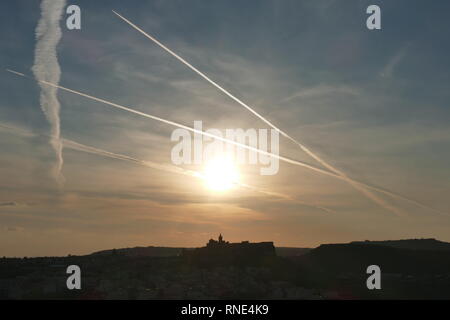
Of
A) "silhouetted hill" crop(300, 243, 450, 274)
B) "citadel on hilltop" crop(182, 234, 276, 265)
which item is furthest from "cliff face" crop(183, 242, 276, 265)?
"silhouetted hill" crop(300, 243, 450, 274)

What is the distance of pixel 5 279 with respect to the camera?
2953 inches

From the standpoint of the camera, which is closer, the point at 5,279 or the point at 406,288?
the point at 5,279

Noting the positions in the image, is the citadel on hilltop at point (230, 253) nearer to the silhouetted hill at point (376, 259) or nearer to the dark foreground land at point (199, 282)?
the dark foreground land at point (199, 282)

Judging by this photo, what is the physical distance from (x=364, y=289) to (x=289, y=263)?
17663mm

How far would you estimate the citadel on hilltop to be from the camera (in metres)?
91.1

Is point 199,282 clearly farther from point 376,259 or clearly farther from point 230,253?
point 376,259

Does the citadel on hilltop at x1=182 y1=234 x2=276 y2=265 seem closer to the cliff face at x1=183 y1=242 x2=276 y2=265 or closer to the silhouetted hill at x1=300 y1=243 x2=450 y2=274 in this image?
the cliff face at x1=183 y1=242 x2=276 y2=265

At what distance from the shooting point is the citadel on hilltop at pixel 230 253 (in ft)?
299

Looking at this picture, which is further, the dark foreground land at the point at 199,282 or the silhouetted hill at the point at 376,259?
the silhouetted hill at the point at 376,259

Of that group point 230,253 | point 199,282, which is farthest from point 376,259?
point 199,282

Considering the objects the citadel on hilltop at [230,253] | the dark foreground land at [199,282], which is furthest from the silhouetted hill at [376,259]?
the citadel on hilltop at [230,253]

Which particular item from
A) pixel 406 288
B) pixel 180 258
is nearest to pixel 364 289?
pixel 406 288
